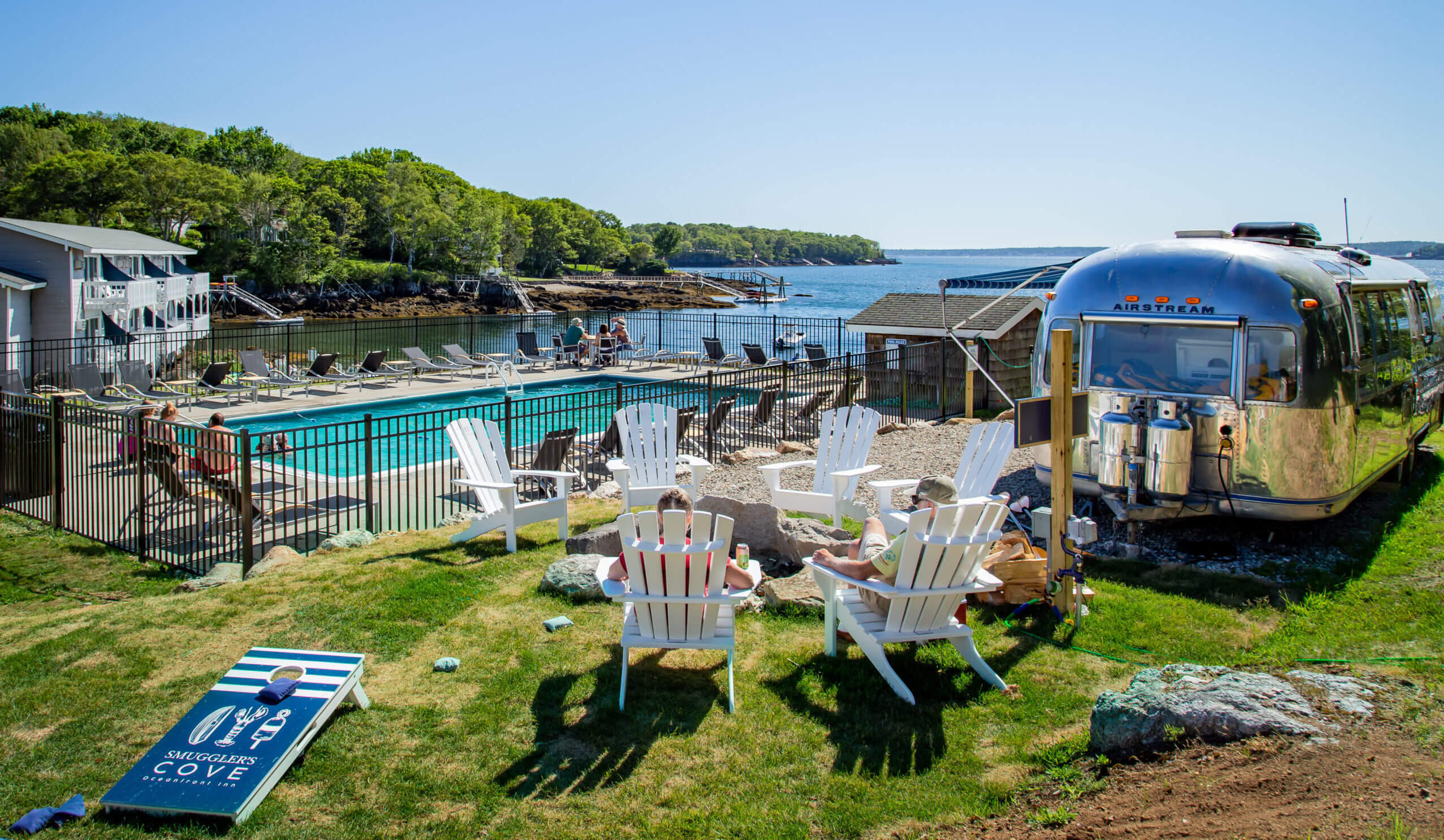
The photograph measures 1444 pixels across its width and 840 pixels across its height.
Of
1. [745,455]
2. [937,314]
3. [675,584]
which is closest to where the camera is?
[675,584]

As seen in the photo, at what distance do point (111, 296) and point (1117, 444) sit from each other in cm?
2778

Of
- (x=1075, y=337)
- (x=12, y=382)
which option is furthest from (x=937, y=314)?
(x=12, y=382)

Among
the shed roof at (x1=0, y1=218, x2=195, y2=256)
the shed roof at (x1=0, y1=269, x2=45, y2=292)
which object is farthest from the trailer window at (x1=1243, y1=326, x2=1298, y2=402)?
the shed roof at (x1=0, y1=218, x2=195, y2=256)

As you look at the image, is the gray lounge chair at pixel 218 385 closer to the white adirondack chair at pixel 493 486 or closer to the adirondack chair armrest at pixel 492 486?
the white adirondack chair at pixel 493 486

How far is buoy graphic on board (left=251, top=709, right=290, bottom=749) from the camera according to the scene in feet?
14.1

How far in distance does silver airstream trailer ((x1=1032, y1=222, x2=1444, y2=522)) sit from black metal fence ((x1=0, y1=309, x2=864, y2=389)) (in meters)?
13.7

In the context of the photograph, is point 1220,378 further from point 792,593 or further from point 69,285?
point 69,285

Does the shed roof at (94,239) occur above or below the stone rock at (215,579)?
above

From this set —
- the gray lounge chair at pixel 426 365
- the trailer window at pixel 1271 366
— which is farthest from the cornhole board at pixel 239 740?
the gray lounge chair at pixel 426 365

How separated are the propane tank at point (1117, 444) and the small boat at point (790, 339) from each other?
19.9 m

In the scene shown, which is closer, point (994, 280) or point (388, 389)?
point (994, 280)

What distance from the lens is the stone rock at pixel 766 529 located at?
303 inches

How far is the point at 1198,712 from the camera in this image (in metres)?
4.15

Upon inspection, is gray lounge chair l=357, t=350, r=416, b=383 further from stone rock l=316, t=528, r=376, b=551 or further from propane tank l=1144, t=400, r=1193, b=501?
propane tank l=1144, t=400, r=1193, b=501
